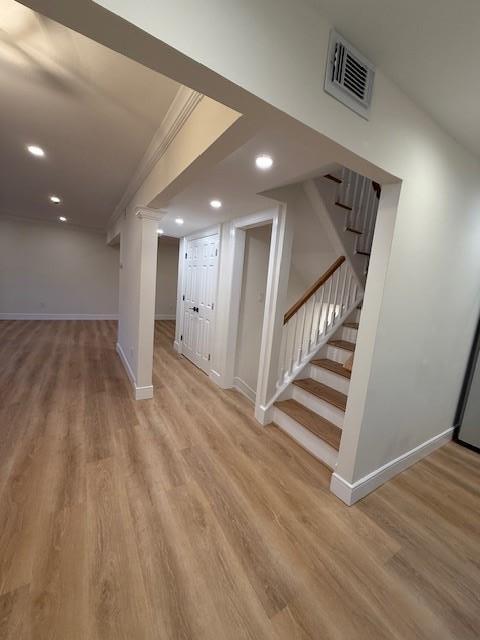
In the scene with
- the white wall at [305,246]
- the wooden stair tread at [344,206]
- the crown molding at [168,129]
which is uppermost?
the crown molding at [168,129]

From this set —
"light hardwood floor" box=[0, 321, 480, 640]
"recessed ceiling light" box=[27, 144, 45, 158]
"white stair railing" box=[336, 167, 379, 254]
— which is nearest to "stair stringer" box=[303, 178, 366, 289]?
"white stair railing" box=[336, 167, 379, 254]

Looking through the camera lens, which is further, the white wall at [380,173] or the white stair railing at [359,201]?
the white stair railing at [359,201]

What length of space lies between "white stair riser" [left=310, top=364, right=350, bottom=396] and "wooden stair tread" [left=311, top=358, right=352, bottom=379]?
0.03m

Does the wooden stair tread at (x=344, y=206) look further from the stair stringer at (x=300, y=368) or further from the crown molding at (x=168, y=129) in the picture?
the crown molding at (x=168, y=129)

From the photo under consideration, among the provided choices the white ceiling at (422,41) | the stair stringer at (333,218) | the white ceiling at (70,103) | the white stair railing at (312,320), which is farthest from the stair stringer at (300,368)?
the white ceiling at (70,103)

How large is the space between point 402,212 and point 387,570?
1.92 metres

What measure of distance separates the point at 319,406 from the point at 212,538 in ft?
4.57

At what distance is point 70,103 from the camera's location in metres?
1.72

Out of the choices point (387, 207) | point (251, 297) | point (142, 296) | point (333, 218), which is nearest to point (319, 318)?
point (333, 218)

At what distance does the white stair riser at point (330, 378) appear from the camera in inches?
95.2

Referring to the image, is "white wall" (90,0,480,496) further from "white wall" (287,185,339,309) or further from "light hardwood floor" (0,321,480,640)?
"white wall" (287,185,339,309)

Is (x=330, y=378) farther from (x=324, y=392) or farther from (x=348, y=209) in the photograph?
(x=348, y=209)

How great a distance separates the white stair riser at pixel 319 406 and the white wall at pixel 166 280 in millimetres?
6011

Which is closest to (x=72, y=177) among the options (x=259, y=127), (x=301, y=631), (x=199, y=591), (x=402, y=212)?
(x=259, y=127)
